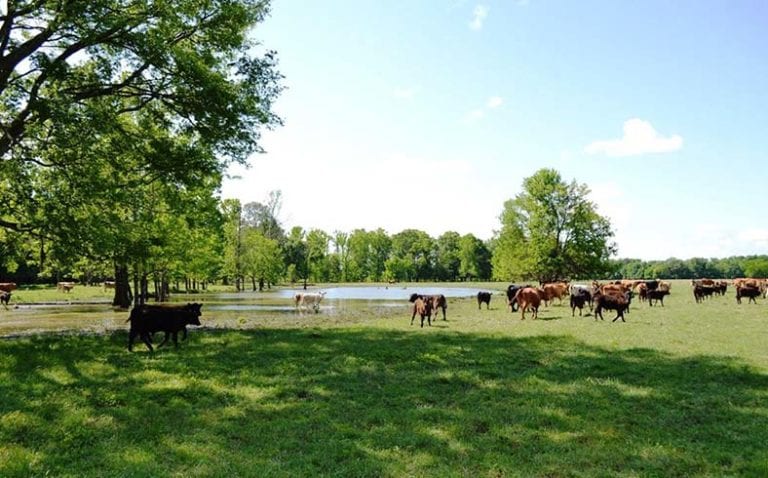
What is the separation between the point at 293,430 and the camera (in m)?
8.07

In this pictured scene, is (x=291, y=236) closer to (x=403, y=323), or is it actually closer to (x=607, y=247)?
(x=607, y=247)

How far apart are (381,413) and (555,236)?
51679mm

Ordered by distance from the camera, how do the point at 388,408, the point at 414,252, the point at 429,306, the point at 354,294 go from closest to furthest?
the point at 388,408, the point at 429,306, the point at 354,294, the point at 414,252

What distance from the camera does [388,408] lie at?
30.2 feet

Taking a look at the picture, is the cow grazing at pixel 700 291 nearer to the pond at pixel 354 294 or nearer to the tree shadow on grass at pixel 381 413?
the pond at pixel 354 294

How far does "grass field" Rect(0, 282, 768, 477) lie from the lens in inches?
267

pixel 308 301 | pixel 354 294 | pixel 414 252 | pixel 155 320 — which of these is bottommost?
pixel 354 294

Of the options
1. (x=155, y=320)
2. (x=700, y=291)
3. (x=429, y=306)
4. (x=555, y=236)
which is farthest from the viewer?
(x=555, y=236)

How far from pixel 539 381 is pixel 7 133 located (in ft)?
53.6

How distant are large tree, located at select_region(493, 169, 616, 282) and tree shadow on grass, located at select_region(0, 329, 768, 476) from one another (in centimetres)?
4223

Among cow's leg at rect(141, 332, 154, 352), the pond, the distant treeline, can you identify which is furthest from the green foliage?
cow's leg at rect(141, 332, 154, 352)

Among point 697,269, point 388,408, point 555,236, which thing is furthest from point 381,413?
point 697,269

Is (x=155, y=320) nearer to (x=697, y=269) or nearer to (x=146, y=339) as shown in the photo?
(x=146, y=339)

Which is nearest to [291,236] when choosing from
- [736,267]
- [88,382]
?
[88,382]
